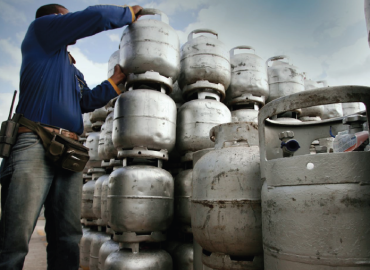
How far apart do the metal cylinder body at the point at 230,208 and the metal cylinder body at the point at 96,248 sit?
1396 millimetres

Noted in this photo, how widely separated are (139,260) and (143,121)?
843mm

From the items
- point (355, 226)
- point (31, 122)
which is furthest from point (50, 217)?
point (355, 226)

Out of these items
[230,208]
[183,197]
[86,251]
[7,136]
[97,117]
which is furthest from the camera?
→ [97,117]

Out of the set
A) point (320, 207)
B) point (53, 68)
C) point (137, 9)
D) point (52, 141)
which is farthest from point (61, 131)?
point (320, 207)

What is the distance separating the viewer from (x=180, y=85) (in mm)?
2350

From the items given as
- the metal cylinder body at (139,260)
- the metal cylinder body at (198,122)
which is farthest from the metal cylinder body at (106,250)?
the metal cylinder body at (198,122)

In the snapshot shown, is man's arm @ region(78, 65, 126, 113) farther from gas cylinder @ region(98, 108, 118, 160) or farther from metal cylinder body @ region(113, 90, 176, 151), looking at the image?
gas cylinder @ region(98, 108, 118, 160)

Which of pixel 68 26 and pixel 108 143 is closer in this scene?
pixel 68 26

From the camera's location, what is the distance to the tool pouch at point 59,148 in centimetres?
133

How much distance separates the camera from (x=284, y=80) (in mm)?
2723

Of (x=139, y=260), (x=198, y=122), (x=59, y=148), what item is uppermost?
(x=198, y=122)

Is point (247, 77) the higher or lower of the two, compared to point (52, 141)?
higher

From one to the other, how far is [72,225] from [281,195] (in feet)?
3.43

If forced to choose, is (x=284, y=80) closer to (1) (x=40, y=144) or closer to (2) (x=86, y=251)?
(1) (x=40, y=144)
